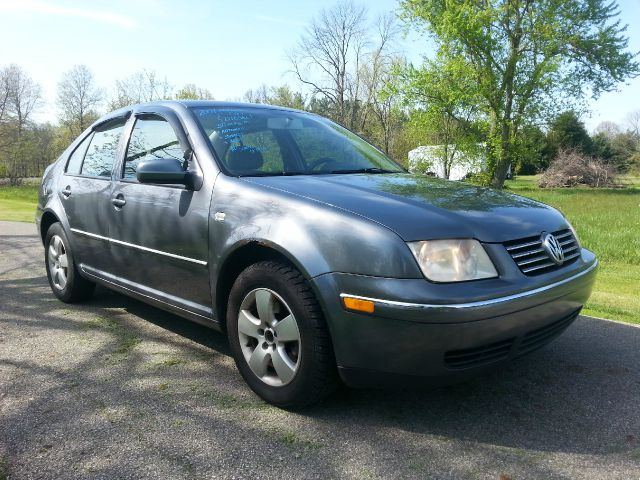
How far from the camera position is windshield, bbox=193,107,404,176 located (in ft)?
11.1

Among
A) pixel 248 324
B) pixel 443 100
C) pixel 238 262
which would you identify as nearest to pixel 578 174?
pixel 443 100

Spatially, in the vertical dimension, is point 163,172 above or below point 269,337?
above

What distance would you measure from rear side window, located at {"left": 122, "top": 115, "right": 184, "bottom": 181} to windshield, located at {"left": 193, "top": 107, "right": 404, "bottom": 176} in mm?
250

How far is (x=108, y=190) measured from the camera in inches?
158

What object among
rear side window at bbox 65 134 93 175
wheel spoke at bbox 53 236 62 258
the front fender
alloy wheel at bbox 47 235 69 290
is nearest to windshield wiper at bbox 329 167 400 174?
the front fender

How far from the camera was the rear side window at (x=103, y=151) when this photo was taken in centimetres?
420

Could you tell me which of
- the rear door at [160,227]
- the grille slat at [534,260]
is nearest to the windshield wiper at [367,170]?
the rear door at [160,227]

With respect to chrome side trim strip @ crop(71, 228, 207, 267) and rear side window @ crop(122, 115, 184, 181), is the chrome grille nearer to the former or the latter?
chrome side trim strip @ crop(71, 228, 207, 267)

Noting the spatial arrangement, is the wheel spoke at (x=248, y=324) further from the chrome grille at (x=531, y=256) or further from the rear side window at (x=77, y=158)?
the rear side window at (x=77, y=158)

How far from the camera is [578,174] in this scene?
42000 mm

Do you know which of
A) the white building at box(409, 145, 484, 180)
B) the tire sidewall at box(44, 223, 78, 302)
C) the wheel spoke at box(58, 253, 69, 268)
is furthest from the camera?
the white building at box(409, 145, 484, 180)

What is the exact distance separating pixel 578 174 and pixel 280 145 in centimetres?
4367

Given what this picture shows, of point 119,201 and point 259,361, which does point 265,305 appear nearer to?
point 259,361

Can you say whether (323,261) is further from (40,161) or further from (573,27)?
(40,161)
